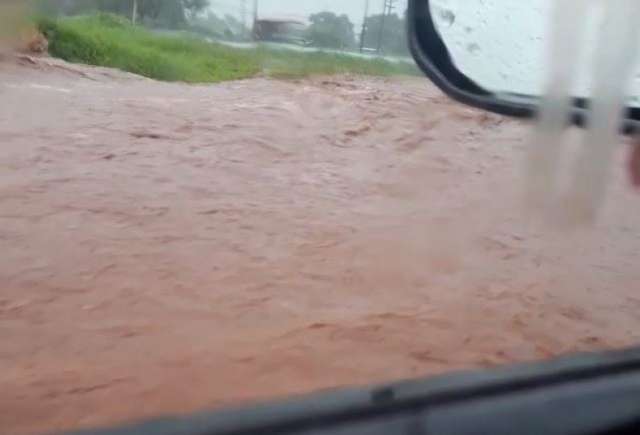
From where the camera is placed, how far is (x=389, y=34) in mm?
2021

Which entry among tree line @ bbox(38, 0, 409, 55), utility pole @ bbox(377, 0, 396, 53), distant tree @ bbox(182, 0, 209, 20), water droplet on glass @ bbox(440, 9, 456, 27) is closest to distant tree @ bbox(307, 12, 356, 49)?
tree line @ bbox(38, 0, 409, 55)

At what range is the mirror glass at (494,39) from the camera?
1.60m

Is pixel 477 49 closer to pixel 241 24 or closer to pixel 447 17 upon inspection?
pixel 447 17

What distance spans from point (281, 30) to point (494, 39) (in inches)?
26.3

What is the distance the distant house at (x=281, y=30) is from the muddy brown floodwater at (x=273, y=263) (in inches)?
12.7

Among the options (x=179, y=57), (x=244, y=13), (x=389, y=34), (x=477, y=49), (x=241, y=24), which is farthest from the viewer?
(x=179, y=57)

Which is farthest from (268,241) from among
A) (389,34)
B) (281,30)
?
(281,30)

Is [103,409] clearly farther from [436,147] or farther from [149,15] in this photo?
[436,147]

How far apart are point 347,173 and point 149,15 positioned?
0.69 m

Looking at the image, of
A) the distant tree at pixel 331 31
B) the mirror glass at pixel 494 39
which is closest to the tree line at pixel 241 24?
the distant tree at pixel 331 31

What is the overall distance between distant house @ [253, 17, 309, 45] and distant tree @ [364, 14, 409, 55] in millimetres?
168

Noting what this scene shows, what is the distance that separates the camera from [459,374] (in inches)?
46.1

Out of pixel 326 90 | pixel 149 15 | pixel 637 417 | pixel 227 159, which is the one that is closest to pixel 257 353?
pixel 637 417

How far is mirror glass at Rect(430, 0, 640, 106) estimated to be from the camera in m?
1.60
